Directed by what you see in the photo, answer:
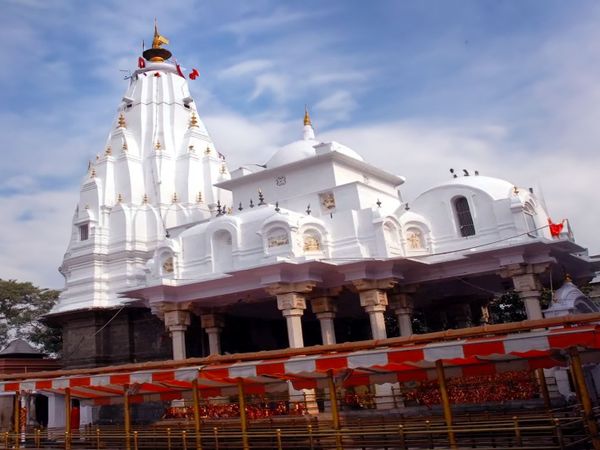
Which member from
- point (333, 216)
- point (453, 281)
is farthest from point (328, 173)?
point (453, 281)

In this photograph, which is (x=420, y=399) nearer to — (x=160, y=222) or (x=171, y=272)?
(x=171, y=272)

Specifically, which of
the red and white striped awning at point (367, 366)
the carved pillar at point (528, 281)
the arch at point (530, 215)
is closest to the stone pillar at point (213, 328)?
the red and white striped awning at point (367, 366)

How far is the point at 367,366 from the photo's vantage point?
9883 mm

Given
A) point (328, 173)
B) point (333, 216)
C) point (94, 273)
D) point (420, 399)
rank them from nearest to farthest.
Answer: point (420, 399) < point (333, 216) < point (328, 173) < point (94, 273)

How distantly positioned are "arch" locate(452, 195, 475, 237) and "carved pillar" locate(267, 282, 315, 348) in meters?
5.39

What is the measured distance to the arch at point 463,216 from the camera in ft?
61.9

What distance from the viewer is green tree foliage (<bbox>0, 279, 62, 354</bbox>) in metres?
39.7

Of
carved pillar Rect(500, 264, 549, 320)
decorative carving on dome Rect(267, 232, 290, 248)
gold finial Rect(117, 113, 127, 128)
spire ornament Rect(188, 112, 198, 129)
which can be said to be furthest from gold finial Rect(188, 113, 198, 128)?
carved pillar Rect(500, 264, 549, 320)

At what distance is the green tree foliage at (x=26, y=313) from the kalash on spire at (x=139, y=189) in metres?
15.4

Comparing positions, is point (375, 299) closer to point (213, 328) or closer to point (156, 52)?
point (213, 328)

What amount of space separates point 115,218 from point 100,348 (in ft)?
20.8

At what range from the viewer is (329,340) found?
1841 cm

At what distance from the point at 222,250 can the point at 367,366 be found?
11.4 m

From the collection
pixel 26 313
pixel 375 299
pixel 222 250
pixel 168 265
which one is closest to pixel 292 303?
pixel 375 299
